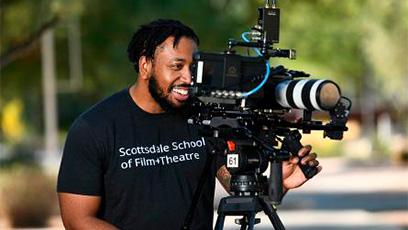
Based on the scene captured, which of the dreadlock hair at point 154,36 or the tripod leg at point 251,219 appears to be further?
the dreadlock hair at point 154,36

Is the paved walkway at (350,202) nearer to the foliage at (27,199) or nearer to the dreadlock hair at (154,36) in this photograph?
the foliage at (27,199)

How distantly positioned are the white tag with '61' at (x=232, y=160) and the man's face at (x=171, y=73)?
0.29 m

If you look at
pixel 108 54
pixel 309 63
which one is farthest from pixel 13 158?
pixel 309 63

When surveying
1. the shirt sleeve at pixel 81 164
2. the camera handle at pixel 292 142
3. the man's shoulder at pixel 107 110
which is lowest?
the shirt sleeve at pixel 81 164

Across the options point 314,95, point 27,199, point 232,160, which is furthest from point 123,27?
point 314,95

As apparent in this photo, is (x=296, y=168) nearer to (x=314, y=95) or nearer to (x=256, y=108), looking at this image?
(x=256, y=108)

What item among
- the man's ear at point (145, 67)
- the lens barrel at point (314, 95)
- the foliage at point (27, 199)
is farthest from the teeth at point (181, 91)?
the foliage at point (27, 199)

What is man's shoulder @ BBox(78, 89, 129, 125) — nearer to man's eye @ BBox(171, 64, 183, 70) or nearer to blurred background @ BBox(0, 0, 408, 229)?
man's eye @ BBox(171, 64, 183, 70)

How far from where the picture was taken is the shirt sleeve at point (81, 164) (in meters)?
4.58

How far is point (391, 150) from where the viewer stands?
43938mm

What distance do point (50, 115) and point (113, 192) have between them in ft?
91.4

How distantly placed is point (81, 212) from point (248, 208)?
0.62 m

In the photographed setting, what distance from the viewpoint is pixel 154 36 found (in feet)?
15.3

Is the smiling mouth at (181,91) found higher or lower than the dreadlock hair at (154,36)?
lower
